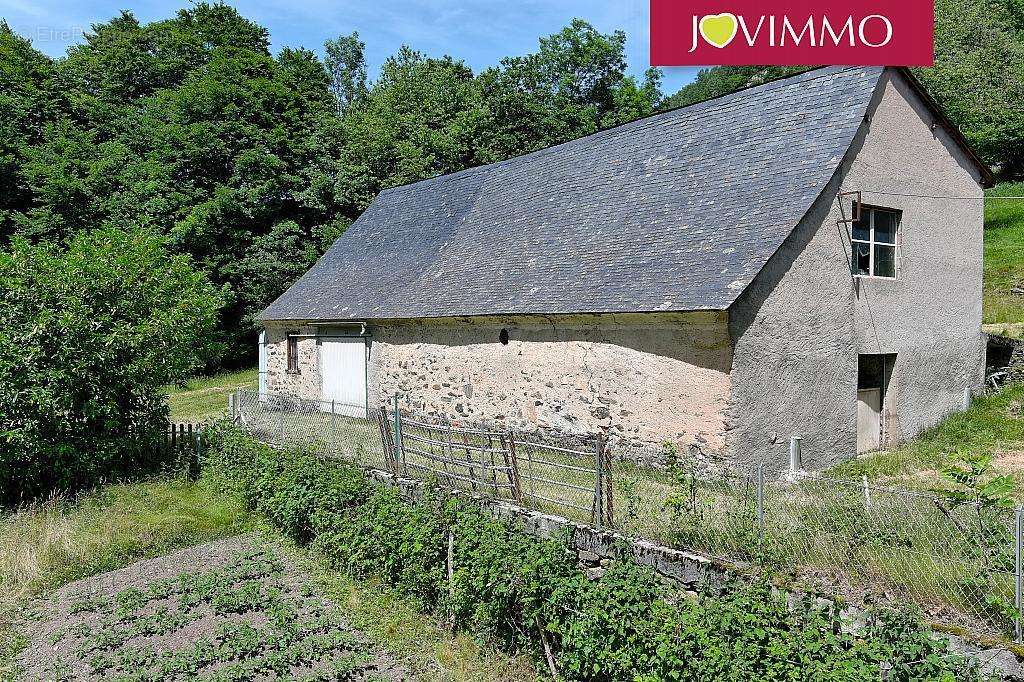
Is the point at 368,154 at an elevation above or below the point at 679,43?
above

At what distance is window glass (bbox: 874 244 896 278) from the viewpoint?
40.7ft

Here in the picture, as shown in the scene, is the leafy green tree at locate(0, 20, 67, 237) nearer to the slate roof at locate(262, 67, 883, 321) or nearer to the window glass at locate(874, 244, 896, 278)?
the slate roof at locate(262, 67, 883, 321)

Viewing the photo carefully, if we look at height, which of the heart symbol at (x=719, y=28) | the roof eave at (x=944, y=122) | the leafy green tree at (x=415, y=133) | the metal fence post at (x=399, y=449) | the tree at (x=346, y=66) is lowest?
the metal fence post at (x=399, y=449)

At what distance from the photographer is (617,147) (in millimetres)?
15961

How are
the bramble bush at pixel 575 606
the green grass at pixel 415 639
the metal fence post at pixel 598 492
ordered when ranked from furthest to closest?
the metal fence post at pixel 598 492 < the green grass at pixel 415 639 < the bramble bush at pixel 575 606

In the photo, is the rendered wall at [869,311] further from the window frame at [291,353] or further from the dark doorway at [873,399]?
the window frame at [291,353]

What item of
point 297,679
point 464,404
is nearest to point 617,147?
point 464,404

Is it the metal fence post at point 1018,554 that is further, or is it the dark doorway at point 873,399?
the dark doorway at point 873,399

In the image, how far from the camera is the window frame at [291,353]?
65.3 feet

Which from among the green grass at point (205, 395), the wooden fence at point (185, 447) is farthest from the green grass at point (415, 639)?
the green grass at point (205, 395)

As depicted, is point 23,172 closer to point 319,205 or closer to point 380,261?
point 319,205

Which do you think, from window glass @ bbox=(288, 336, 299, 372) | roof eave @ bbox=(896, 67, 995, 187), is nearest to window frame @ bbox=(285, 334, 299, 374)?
window glass @ bbox=(288, 336, 299, 372)

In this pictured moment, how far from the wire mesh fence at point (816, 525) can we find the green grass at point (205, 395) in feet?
39.9

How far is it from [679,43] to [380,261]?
11121mm
